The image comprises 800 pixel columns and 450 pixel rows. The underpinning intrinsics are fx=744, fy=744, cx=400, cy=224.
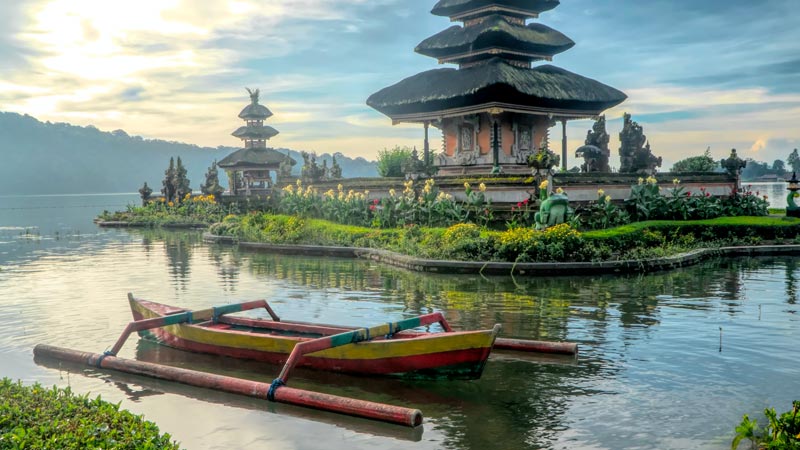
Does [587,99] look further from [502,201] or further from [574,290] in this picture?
Result: [574,290]

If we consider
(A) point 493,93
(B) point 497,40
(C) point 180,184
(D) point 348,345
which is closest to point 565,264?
(D) point 348,345

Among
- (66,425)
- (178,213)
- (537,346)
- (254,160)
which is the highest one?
(254,160)

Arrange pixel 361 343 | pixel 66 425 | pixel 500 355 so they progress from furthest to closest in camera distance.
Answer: pixel 500 355 → pixel 361 343 → pixel 66 425

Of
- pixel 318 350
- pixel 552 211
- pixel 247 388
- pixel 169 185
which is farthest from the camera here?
pixel 169 185

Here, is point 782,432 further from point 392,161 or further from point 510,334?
point 392,161

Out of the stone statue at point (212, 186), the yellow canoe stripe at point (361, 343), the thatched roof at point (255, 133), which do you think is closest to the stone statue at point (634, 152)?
the yellow canoe stripe at point (361, 343)

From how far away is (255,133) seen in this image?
71.8 m

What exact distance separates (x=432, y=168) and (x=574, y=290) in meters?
19.2

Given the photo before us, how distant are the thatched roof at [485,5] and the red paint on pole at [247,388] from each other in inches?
1184

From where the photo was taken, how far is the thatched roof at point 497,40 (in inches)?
1404

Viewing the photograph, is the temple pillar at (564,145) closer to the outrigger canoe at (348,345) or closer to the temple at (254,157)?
the outrigger canoe at (348,345)

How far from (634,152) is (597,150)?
22.2ft

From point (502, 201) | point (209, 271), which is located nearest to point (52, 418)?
point (209, 271)

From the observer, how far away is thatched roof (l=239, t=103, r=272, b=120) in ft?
235
